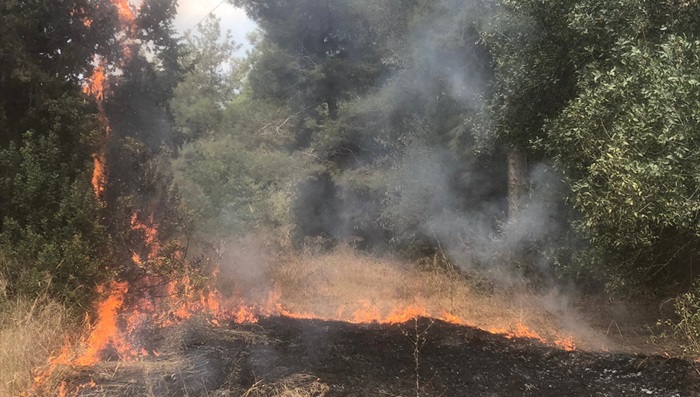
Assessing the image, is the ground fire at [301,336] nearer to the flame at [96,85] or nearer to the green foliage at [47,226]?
the flame at [96,85]

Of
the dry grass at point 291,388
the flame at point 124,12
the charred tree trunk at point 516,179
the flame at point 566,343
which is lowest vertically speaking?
the dry grass at point 291,388

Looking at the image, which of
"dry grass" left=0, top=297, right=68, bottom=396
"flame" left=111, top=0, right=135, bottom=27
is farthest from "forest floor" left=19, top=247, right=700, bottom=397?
"flame" left=111, top=0, right=135, bottom=27

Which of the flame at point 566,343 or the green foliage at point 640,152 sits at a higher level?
the green foliage at point 640,152

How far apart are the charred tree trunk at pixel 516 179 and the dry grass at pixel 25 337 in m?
8.62

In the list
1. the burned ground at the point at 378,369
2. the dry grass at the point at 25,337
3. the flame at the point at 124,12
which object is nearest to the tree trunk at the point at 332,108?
the flame at the point at 124,12

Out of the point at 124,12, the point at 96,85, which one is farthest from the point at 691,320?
the point at 124,12

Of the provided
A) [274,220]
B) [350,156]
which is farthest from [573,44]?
[274,220]

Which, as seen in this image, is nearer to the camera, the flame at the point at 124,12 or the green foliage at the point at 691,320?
the green foliage at the point at 691,320

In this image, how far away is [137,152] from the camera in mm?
9664

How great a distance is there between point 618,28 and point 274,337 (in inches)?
283

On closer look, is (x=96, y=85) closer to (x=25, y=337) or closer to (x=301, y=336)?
(x=25, y=337)

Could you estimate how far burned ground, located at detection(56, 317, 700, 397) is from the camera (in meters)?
5.99

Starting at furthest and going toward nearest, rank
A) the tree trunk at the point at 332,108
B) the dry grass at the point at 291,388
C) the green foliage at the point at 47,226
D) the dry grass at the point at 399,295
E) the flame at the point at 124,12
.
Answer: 1. the tree trunk at the point at 332,108
2. the dry grass at the point at 399,295
3. the flame at the point at 124,12
4. the green foliage at the point at 47,226
5. the dry grass at the point at 291,388

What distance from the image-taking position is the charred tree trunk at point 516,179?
34.8 feet
